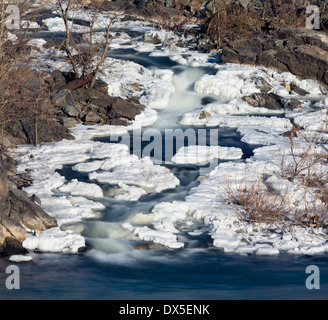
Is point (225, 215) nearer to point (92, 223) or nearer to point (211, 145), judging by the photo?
point (92, 223)

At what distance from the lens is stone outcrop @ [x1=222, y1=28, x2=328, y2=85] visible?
59.9 ft

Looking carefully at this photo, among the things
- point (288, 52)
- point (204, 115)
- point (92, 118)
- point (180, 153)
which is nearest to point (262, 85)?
point (288, 52)

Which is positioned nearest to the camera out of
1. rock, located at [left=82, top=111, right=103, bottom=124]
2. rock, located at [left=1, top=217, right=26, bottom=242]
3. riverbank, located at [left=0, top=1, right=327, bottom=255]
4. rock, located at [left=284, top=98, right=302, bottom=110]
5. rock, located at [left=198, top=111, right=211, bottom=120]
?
rock, located at [left=1, top=217, right=26, bottom=242]

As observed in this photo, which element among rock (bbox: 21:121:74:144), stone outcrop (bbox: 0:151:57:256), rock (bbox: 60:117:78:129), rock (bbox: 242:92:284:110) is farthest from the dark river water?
rock (bbox: 242:92:284:110)

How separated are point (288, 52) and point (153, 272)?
13182mm

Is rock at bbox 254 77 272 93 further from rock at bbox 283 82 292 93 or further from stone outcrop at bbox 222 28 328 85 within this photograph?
stone outcrop at bbox 222 28 328 85

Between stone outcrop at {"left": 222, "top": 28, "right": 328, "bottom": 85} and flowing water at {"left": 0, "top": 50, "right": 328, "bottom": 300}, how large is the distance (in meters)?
11.1

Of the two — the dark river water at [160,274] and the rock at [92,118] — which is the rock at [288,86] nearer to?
the rock at [92,118]

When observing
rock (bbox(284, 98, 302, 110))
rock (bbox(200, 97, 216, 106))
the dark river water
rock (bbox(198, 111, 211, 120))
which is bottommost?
the dark river water

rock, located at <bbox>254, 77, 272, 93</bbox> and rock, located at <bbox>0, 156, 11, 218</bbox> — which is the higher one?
rock, located at <bbox>254, 77, 272, 93</bbox>

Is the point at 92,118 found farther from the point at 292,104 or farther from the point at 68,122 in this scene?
the point at 292,104

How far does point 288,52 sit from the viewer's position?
18.6 meters

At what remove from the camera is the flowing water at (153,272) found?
636 cm

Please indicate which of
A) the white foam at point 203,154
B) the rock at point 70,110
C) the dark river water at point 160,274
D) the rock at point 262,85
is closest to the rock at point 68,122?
the rock at point 70,110
